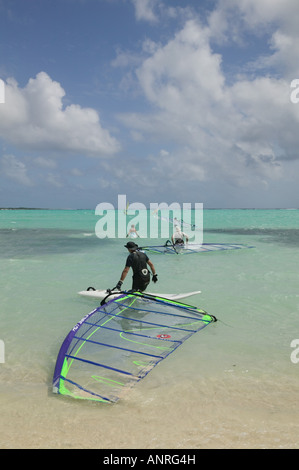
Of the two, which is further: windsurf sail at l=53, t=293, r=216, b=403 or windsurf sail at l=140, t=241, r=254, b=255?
windsurf sail at l=140, t=241, r=254, b=255

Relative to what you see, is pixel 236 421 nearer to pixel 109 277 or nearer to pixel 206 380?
pixel 206 380

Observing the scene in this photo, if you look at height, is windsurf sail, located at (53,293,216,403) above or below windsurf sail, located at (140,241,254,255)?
below

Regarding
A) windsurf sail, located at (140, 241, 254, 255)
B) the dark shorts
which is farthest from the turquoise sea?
windsurf sail, located at (140, 241, 254, 255)

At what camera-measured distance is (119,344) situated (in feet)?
20.0

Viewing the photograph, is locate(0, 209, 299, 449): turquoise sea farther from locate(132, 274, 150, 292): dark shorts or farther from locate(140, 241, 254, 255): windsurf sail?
locate(140, 241, 254, 255): windsurf sail

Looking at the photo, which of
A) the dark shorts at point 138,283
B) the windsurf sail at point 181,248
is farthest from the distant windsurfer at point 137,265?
the windsurf sail at point 181,248

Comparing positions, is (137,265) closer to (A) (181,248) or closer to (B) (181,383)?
(B) (181,383)

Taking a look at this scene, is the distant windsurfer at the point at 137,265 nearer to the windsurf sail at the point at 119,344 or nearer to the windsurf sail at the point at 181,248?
the windsurf sail at the point at 119,344

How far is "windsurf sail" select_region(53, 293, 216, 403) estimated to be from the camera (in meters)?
4.69

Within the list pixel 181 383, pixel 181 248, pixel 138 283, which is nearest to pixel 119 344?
pixel 181 383

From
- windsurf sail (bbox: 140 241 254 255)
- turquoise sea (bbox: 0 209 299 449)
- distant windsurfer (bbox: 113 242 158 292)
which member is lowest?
turquoise sea (bbox: 0 209 299 449)

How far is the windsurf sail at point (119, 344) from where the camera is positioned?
4688 millimetres

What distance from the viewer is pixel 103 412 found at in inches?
156
